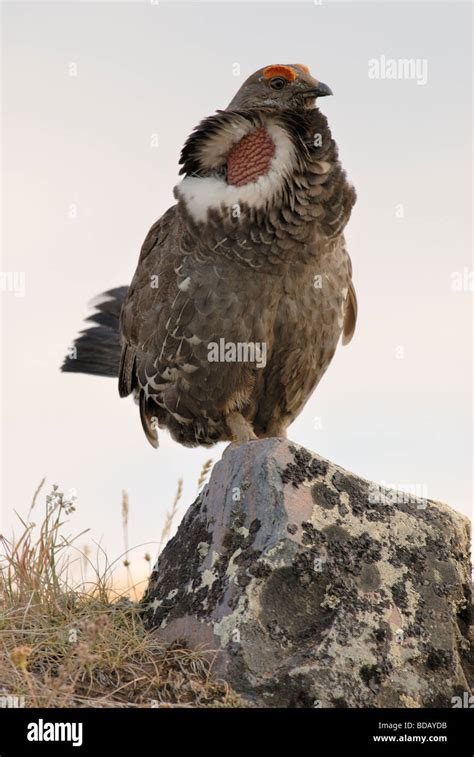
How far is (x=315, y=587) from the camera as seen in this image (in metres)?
4.82

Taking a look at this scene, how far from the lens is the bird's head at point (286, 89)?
6.20 m

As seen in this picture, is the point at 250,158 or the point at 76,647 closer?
the point at 76,647

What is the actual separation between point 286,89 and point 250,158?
56 centimetres

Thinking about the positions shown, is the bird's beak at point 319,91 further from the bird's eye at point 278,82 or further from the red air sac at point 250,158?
the red air sac at point 250,158

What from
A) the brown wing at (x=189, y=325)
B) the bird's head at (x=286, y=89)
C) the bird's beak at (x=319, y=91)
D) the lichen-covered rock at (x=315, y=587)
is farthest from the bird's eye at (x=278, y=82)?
the lichen-covered rock at (x=315, y=587)

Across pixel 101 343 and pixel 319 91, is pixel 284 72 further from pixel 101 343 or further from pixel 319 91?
pixel 101 343

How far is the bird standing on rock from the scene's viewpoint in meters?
5.99

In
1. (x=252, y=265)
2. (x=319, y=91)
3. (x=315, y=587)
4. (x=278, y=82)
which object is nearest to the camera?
(x=315, y=587)

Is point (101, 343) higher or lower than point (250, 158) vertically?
lower

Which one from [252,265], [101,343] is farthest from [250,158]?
[101,343]

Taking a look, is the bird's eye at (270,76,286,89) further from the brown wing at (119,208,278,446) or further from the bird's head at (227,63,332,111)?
the brown wing at (119,208,278,446)

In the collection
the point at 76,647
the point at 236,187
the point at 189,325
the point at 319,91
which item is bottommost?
the point at 76,647

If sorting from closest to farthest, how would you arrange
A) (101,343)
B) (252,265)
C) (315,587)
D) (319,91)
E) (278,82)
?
1. (315,587)
2. (252,265)
3. (319,91)
4. (278,82)
5. (101,343)

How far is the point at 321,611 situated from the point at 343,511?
1.80ft
